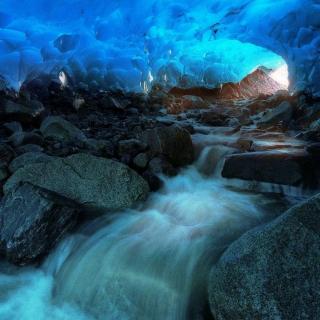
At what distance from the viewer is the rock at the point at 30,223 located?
3.74 metres

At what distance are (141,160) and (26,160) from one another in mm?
1622

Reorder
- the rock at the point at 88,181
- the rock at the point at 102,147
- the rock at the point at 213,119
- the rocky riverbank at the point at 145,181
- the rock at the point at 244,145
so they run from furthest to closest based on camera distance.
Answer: the rock at the point at 213,119, the rock at the point at 244,145, the rock at the point at 102,147, the rock at the point at 88,181, the rocky riverbank at the point at 145,181

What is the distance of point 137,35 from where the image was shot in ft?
45.3

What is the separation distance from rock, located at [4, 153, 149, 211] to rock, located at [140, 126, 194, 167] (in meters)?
1.23

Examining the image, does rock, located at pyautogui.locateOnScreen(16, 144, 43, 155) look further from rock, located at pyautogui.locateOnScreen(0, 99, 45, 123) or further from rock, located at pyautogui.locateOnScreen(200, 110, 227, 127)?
rock, located at pyautogui.locateOnScreen(200, 110, 227, 127)

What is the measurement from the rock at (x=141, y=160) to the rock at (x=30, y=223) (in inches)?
65.0

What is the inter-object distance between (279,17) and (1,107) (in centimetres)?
809

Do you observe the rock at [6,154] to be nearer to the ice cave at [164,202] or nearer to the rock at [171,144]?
the ice cave at [164,202]

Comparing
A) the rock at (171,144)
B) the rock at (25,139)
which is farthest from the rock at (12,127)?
the rock at (171,144)

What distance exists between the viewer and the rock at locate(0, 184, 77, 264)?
374cm

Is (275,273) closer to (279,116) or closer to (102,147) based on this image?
(102,147)

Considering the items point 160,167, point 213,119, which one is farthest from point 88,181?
point 213,119

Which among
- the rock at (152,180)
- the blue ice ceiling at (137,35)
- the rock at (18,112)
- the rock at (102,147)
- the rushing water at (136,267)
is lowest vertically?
the rushing water at (136,267)

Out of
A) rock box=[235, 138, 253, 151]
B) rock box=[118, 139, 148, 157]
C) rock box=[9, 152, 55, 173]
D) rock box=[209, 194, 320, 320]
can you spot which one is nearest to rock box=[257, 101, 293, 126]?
rock box=[235, 138, 253, 151]
